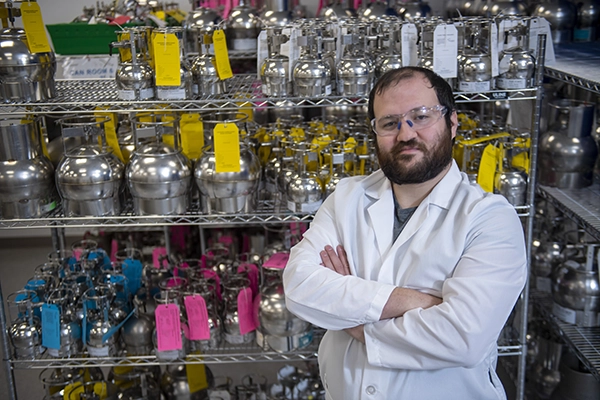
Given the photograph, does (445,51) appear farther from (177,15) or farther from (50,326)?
(177,15)

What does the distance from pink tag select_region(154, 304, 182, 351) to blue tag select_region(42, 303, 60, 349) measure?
34cm

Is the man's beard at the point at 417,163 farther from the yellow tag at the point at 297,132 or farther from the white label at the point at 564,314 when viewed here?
the white label at the point at 564,314

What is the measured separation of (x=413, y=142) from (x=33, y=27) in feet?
4.41

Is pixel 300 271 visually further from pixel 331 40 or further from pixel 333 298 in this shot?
pixel 331 40

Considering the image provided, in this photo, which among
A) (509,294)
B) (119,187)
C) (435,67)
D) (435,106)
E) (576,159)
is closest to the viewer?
(509,294)

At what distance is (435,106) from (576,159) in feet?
3.75

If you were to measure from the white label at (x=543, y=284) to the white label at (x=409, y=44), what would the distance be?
1115mm

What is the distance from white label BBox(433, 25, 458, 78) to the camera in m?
2.11

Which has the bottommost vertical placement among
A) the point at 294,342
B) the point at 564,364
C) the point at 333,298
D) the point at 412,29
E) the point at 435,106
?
the point at 564,364

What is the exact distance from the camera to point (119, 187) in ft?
7.62

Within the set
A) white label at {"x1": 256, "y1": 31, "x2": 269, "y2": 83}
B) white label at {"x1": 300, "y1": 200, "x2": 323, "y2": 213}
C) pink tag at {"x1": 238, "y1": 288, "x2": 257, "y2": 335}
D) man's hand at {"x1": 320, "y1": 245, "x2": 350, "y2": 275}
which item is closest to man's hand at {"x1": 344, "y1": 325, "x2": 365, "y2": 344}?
man's hand at {"x1": 320, "y1": 245, "x2": 350, "y2": 275}

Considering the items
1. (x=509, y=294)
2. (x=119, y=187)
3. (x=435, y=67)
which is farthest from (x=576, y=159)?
(x=119, y=187)

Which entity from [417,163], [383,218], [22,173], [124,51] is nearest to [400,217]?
[383,218]

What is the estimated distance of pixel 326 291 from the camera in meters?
1.61
